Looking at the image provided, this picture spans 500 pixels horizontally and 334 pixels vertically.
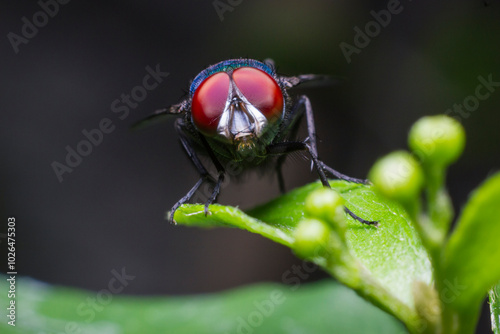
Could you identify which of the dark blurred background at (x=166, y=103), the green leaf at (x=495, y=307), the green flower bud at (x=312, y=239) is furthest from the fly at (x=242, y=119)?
the dark blurred background at (x=166, y=103)

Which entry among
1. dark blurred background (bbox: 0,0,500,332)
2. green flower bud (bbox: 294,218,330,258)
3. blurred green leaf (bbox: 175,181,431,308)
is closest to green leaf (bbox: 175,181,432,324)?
blurred green leaf (bbox: 175,181,431,308)

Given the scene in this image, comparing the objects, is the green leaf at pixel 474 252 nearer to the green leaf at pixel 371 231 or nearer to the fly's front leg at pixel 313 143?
the green leaf at pixel 371 231

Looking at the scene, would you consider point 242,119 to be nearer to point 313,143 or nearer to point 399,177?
point 313,143

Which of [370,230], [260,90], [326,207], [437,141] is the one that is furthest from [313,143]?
[437,141]

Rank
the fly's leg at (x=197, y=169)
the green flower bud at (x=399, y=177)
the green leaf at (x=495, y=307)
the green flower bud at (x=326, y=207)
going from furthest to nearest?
the fly's leg at (x=197, y=169), the green leaf at (x=495, y=307), the green flower bud at (x=326, y=207), the green flower bud at (x=399, y=177)

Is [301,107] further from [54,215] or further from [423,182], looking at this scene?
[54,215]

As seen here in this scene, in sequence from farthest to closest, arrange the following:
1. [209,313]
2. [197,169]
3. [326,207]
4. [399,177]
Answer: [197,169] → [209,313] → [326,207] → [399,177]
